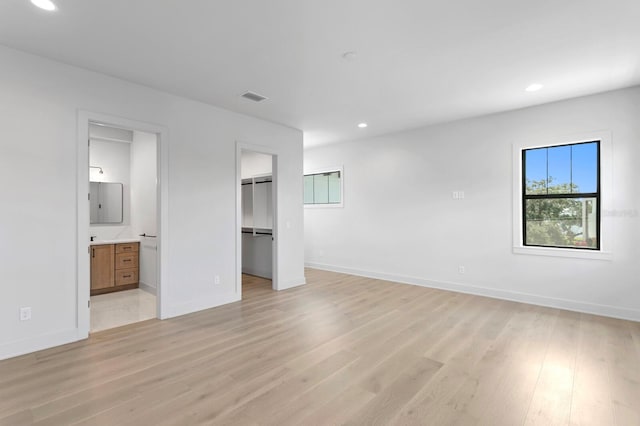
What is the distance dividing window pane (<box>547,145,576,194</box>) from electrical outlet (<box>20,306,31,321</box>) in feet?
20.4

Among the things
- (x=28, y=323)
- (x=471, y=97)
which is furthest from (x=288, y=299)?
(x=471, y=97)

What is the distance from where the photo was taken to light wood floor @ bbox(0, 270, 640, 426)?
6.52 feet

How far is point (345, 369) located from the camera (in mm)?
2541

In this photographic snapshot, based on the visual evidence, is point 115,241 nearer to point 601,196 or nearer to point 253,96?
point 253,96

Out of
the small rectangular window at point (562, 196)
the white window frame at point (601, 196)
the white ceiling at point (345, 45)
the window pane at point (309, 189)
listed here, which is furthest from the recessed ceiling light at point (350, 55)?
the window pane at point (309, 189)

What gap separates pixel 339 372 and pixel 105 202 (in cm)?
525

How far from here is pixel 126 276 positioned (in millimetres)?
5203

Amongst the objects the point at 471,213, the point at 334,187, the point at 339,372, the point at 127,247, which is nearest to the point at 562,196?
the point at 471,213

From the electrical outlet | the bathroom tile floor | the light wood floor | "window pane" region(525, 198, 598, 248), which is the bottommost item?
the bathroom tile floor

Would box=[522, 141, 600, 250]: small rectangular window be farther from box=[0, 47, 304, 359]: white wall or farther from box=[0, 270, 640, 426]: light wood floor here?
box=[0, 47, 304, 359]: white wall

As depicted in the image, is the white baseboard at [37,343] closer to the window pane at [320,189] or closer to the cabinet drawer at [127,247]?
the cabinet drawer at [127,247]

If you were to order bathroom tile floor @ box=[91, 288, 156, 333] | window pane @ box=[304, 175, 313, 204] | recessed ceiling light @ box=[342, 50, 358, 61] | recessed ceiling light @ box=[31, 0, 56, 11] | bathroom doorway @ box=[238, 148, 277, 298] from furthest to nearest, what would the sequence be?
1. window pane @ box=[304, 175, 313, 204]
2. bathroom doorway @ box=[238, 148, 277, 298]
3. bathroom tile floor @ box=[91, 288, 156, 333]
4. recessed ceiling light @ box=[342, 50, 358, 61]
5. recessed ceiling light @ box=[31, 0, 56, 11]

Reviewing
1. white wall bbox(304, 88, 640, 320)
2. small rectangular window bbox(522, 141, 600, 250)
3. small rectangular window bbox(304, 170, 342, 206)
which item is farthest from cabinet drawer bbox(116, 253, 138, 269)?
small rectangular window bbox(522, 141, 600, 250)

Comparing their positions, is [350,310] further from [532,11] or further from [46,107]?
[46,107]
